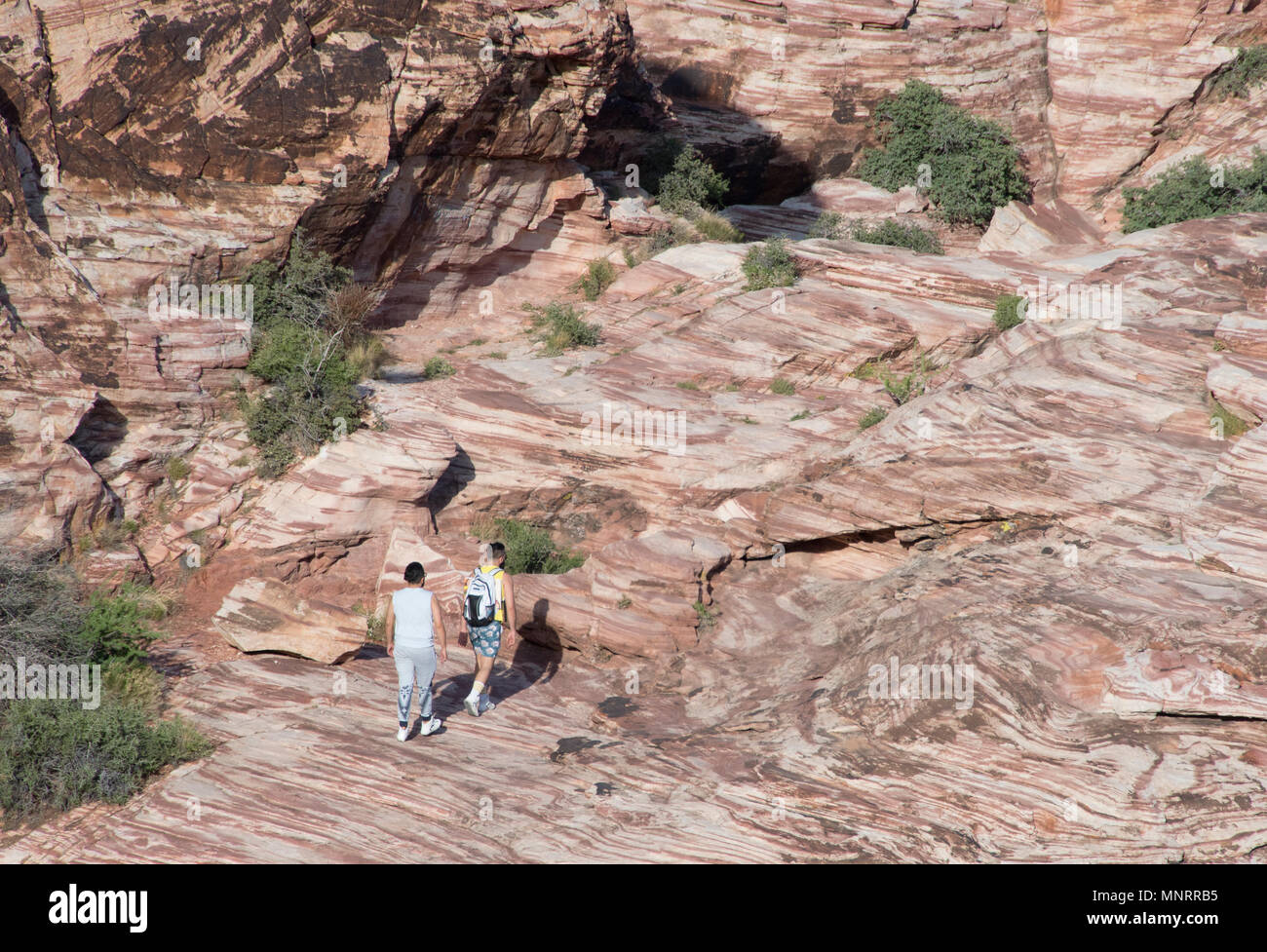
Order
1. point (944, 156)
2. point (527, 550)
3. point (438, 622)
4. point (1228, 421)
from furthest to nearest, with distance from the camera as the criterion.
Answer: point (944, 156)
point (527, 550)
point (1228, 421)
point (438, 622)

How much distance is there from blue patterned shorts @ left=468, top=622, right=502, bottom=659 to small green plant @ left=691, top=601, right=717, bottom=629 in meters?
2.94

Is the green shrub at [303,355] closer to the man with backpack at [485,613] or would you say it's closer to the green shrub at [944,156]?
the man with backpack at [485,613]

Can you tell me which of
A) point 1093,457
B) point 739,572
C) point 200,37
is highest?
point 200,37

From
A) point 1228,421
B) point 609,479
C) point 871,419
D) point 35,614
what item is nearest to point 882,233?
point 871,419

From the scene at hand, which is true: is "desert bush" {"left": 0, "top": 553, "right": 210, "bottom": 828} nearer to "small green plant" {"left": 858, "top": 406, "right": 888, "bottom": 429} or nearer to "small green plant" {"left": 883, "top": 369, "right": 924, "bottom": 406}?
"small green plant" {"left": 858, "top": 406, "right": 888, "bottom": 429}

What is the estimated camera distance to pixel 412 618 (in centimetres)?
1003

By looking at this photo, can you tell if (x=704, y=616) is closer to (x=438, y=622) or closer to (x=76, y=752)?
(x=438, y=622)

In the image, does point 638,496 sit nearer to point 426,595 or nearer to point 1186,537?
point 426,595

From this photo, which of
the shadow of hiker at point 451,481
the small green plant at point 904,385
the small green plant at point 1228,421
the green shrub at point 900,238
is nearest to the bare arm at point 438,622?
the shadow of hiker at point 451,481

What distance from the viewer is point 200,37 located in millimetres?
14656

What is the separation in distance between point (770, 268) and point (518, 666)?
8279 millimetres

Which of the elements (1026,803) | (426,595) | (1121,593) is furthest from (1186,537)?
(426,595)

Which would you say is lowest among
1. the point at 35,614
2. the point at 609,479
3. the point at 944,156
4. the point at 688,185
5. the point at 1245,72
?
the point at 35,614

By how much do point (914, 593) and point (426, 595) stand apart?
6154 millimetres
